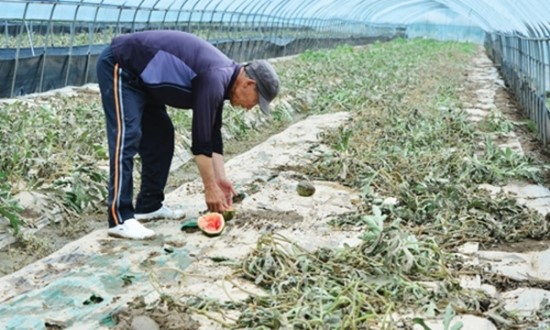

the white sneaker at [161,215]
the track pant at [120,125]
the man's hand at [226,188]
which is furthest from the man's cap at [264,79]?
the white sneaker at [161,215]

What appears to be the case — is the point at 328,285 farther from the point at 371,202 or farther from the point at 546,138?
the point at 546,138

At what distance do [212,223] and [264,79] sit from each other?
1080 mm

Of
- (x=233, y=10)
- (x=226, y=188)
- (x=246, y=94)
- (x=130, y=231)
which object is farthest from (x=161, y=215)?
(x=233, y=10)

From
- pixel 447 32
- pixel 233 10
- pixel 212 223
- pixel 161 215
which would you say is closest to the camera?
pixel 212 223

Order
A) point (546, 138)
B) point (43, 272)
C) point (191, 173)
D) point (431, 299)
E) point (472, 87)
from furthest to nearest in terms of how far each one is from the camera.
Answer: point (472, 87) → point (546, 138) → point (191, 173) → point (43, 272) → point (431, 299)

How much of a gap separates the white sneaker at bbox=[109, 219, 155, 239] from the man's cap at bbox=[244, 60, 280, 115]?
116 cm

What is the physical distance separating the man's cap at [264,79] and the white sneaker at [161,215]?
4.16ft

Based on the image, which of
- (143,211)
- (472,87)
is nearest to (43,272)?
(143,211)

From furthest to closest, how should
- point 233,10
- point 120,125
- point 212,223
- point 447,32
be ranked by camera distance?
point 447,32
point 233,10
point 212,223
point 120,125

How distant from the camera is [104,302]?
3.97 metres

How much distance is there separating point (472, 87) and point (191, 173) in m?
11.1

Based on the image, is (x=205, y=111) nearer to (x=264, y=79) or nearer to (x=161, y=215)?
(x=264, y=79)

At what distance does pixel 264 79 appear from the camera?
4.71 m

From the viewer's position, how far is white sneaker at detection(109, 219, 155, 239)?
503 centimetres
